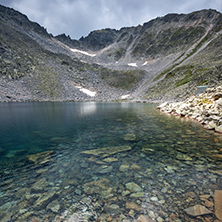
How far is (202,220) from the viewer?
3713 millimetres

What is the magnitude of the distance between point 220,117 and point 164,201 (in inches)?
568

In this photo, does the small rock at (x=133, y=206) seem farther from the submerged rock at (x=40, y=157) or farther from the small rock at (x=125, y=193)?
the submerged rock at (x=40, y=157)

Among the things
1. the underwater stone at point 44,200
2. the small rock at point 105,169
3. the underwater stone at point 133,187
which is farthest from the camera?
the small rock at point 105,169

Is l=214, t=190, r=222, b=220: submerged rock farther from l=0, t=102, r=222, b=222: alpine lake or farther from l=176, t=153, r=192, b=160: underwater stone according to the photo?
l=176, t=153, r=192, b=160: underwater stone

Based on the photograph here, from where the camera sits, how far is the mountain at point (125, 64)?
67.1 m

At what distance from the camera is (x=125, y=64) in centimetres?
14612

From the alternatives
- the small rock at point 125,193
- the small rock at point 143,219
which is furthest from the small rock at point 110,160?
the small rock at point 143,219

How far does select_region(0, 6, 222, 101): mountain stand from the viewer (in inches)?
2640

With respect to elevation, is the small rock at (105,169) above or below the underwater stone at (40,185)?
below

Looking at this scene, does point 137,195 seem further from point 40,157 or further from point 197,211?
point 40,157

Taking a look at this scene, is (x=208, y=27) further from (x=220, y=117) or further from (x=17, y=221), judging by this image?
(x=17, y=221)

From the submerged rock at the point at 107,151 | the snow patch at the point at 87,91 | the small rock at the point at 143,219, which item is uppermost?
the snow patch at the point at 87,91

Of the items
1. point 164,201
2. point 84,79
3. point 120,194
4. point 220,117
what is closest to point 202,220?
point 164,201

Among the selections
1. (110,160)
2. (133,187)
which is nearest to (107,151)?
(110,160)
